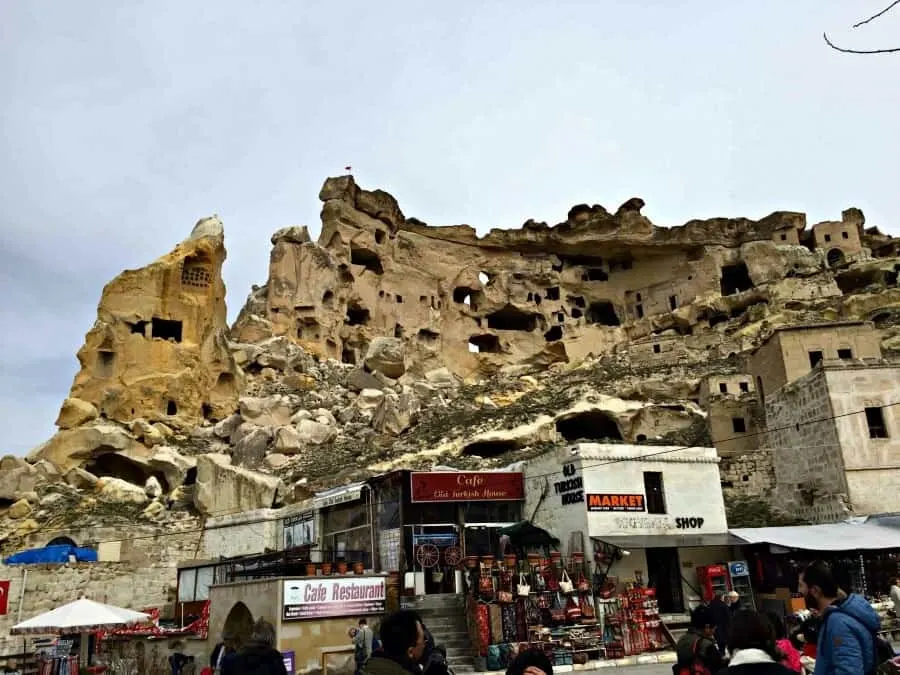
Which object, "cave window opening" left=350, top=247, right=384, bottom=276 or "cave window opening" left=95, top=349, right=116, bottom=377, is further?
"cave window opening" left=350, top=247, right=384, bottom=276

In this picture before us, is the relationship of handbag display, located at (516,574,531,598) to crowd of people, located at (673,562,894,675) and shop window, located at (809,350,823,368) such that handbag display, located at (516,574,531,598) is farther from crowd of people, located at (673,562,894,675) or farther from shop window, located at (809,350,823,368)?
shop window, located at (809,350,823,368)

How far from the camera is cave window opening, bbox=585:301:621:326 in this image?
206 feet

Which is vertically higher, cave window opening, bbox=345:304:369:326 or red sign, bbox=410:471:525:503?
cave window opening, bbox=345:304:369:326

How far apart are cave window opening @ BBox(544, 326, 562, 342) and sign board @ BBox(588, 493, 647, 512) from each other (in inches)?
1673

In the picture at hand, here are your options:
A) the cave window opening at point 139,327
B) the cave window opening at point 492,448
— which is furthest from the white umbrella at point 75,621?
the cave window opening at point 139,327

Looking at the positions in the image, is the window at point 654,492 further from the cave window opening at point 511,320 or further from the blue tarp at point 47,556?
the cave window opening at point 511,320

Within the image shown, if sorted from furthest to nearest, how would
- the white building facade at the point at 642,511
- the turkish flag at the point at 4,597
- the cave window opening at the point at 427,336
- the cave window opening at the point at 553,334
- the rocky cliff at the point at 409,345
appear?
the cave window opening at the point at 553,334, the cave window opening at the point at 427,336, the rocky cliff at the point at 409,345, the turkish flag at the point at 4,597, the white building facade at the point at 642,511

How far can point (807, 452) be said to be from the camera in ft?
73.8

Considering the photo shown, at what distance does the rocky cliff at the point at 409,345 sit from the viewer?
32750mm

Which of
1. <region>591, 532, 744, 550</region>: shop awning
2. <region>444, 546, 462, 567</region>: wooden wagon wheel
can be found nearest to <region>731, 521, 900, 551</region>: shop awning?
<region>591, 532, 744, 550</region>: shop awning

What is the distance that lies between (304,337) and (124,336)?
12893mm

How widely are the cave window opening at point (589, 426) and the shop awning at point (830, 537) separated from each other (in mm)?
16613

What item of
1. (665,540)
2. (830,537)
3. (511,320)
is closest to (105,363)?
(665,540)

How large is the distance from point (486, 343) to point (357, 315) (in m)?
11.2
